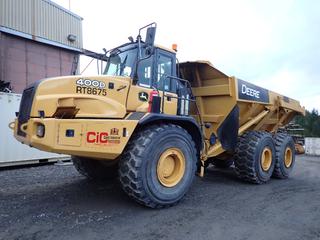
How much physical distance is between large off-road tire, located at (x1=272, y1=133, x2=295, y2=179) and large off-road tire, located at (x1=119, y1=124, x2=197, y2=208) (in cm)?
341

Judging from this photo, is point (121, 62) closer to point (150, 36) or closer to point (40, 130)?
point (150, 36)

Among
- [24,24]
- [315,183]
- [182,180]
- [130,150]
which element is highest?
[24,24]

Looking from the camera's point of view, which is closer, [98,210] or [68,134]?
[68,134]

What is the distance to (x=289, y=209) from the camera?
5414mm

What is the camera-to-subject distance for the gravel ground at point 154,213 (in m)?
4.14

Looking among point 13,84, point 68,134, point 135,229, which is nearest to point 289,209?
point 135,229

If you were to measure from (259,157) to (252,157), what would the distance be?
257 mm

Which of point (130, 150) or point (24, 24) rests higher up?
point (24, 24)

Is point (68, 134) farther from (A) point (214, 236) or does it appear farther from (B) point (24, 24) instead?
(B) point (24, 24)

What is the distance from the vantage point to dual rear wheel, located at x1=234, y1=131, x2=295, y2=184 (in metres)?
7.27

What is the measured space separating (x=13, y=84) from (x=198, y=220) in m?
10.8

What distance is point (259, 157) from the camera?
7375mm

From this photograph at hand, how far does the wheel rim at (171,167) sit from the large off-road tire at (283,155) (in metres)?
3.66

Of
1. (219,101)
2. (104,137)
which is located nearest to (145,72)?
(104,137)
